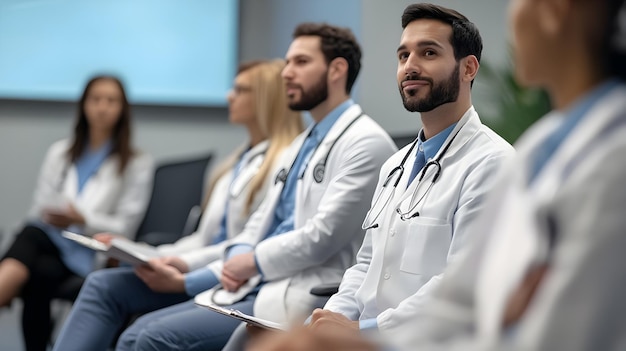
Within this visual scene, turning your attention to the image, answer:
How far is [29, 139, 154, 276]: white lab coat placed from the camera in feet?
13.1

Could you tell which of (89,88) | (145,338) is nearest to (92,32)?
(89,88)

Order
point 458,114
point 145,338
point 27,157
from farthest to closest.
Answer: point 27,157 < point 145,338 < point 458,114

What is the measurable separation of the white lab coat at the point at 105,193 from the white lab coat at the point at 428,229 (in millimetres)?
2069

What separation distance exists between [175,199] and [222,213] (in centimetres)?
70

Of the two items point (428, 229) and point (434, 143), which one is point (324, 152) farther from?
point (428, 229)

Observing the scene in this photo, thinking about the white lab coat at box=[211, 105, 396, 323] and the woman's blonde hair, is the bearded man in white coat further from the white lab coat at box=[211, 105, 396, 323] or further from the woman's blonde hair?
the woman's blonde hair

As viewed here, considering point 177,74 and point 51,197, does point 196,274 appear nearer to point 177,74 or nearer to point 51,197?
point 51,197

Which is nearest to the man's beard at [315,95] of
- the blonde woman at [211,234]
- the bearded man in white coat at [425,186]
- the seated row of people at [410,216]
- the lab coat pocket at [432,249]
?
the seated row of people at [410,216]

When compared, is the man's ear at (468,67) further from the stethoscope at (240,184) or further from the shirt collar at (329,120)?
the stethoscope at (240,184)

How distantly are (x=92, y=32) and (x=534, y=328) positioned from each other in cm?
455

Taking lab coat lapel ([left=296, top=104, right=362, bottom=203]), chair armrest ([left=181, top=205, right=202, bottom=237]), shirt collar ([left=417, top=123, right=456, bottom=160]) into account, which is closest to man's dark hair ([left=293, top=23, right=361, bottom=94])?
lab coat lapel ([left=296, top=104, right=362, bottom=203])

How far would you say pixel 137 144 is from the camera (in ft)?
17.1

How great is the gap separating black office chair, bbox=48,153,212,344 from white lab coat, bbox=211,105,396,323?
4.47 feet

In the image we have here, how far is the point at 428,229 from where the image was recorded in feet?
6.56
